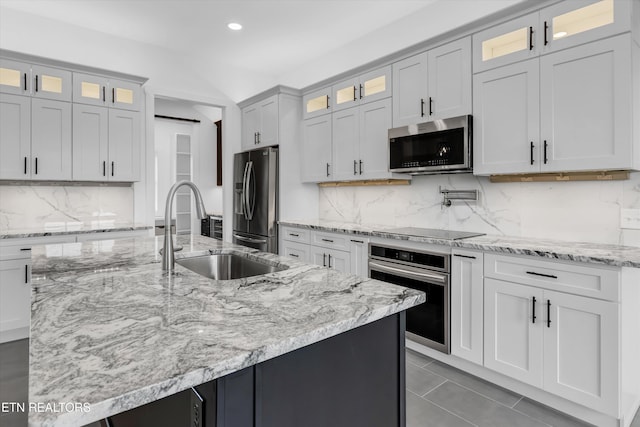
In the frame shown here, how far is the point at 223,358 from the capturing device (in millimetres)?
748

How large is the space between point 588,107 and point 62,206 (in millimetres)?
4670

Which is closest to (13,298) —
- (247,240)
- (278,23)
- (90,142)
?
(90,142)

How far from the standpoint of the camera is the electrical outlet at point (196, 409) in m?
0.84

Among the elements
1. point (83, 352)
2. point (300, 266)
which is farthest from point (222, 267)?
point (83, 352)

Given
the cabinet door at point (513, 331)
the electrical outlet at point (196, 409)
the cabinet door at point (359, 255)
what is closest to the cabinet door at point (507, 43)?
the cabinet door at point (513, 331)

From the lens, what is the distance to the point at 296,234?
3994 mm

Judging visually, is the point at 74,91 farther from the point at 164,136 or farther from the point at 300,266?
the point at 300,266

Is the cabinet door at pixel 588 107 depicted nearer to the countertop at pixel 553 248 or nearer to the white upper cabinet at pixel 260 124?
the countertop at pixel 553 248

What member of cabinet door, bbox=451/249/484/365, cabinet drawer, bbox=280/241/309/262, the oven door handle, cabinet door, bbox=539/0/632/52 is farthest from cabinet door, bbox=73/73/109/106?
cabinet door, bbox=539/0/632/52

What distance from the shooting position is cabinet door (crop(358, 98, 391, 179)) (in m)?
3.34

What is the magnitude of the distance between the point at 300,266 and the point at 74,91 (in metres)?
3.36

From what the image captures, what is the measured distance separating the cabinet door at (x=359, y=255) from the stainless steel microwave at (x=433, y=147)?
0.71m

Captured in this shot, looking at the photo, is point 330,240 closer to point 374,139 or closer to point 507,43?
point 374,139

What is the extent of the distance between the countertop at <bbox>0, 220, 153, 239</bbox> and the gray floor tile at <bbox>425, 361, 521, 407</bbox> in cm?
310
